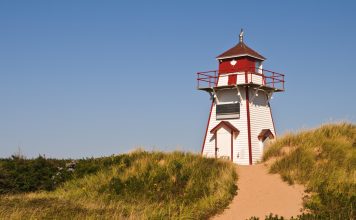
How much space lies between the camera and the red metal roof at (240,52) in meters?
33.6

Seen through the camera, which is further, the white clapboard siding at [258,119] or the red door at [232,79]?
the red door at [232,79]

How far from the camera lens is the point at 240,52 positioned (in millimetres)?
33781

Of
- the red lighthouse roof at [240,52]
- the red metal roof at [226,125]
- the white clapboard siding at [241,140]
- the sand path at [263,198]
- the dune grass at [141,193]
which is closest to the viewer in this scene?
the dune grass at [141,193]

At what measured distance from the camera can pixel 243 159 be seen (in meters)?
32.5

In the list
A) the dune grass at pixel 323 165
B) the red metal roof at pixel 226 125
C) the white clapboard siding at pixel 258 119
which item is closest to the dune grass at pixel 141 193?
the dune grass at pixel 323 165

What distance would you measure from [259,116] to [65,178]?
1611 cm

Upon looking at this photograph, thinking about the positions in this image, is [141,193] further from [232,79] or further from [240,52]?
[240,52]

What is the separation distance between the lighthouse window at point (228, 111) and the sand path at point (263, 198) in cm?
1062

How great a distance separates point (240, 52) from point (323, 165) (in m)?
13.8

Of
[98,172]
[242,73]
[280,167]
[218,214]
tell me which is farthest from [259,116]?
[218,214]

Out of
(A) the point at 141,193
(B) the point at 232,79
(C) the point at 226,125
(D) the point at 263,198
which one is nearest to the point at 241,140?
(C) the point at 226,125

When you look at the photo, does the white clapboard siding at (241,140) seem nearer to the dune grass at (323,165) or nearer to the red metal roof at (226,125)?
the red metal roof at (226,125)

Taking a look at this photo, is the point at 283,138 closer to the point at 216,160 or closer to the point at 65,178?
the point at 216,160

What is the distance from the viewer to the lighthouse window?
3380cm
